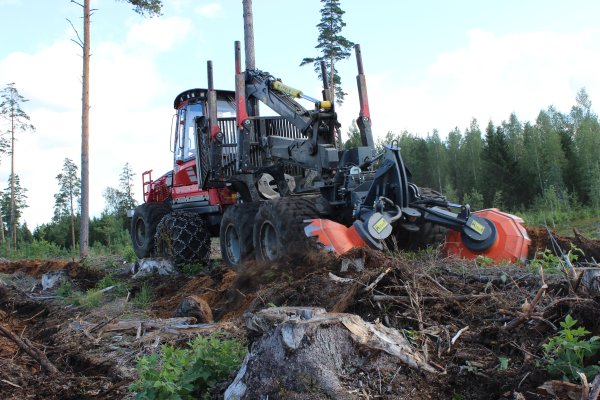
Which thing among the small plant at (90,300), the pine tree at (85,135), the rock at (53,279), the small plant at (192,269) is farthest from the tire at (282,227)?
the pine tree at (85,135)

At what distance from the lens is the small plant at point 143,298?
28.7ft

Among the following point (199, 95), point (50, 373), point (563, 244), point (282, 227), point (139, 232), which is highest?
point (199, 95)

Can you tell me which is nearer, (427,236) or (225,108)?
(427,236)

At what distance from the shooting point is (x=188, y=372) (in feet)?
12.5

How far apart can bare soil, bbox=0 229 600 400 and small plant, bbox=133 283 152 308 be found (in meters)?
0.54

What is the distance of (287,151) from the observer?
405 inches

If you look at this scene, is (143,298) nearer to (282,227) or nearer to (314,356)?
(282,227)

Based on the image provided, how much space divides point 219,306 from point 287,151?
3.46 metres

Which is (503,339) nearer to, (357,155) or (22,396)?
(22,396)

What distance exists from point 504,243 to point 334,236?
214 cm

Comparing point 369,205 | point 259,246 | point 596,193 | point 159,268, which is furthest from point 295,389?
point 596,193

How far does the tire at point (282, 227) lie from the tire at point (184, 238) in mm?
3015

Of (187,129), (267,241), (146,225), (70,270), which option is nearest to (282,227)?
(267,241)

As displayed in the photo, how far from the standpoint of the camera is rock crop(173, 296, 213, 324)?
669 cm
